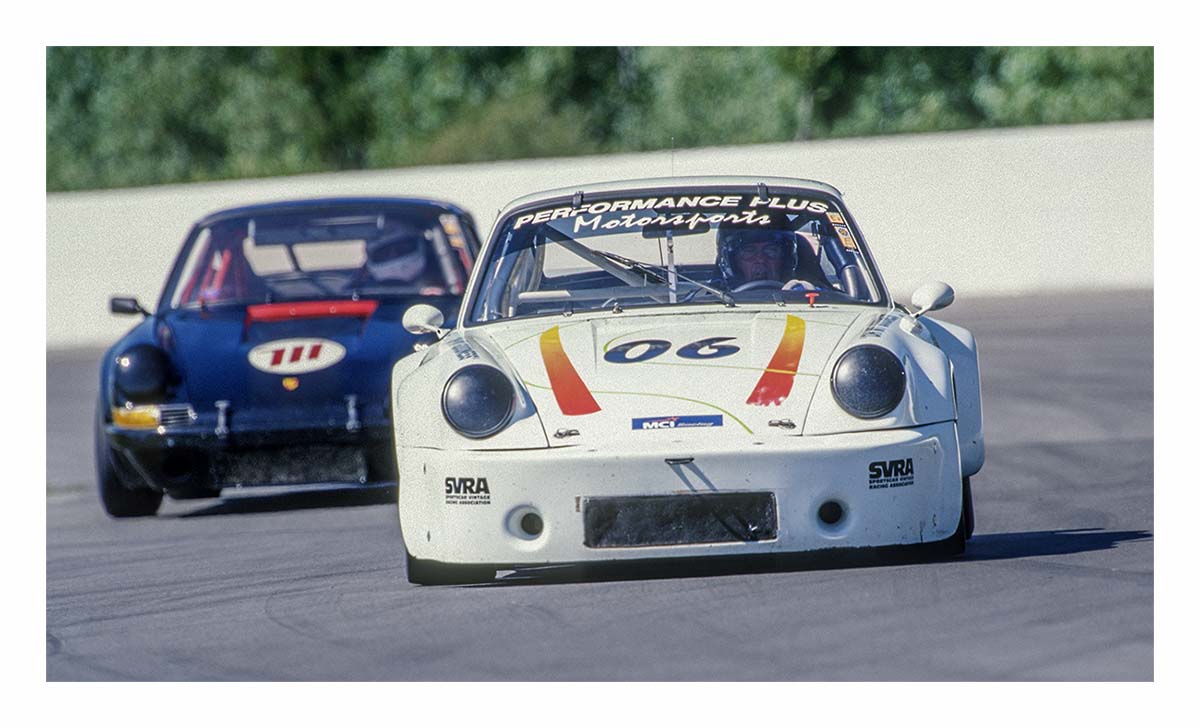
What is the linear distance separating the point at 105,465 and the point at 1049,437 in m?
4.51

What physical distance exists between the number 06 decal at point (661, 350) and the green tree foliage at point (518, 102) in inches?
552

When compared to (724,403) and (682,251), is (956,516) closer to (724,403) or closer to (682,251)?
(724,403)

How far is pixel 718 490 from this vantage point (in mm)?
4562

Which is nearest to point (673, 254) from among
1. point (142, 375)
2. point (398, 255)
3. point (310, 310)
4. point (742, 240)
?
point (742, 240)

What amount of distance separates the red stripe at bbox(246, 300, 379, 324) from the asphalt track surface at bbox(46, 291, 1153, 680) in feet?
2.55

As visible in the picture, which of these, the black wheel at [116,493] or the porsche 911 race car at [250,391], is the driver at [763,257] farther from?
the black wheel at [116,493]

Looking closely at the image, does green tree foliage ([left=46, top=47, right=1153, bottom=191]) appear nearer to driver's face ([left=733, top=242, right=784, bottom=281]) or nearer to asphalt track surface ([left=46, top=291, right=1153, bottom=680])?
asphalt track surface ([left=46, top=291, right=1153, bottom=680])

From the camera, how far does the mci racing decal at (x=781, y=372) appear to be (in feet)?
15.6

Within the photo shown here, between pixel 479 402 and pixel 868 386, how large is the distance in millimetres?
990

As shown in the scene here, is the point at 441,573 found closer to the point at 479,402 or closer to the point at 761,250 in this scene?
the point at 479,402

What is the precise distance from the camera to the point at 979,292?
16.1 m

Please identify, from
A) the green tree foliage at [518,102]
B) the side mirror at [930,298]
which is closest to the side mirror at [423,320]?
the side mirror at [930,298]
